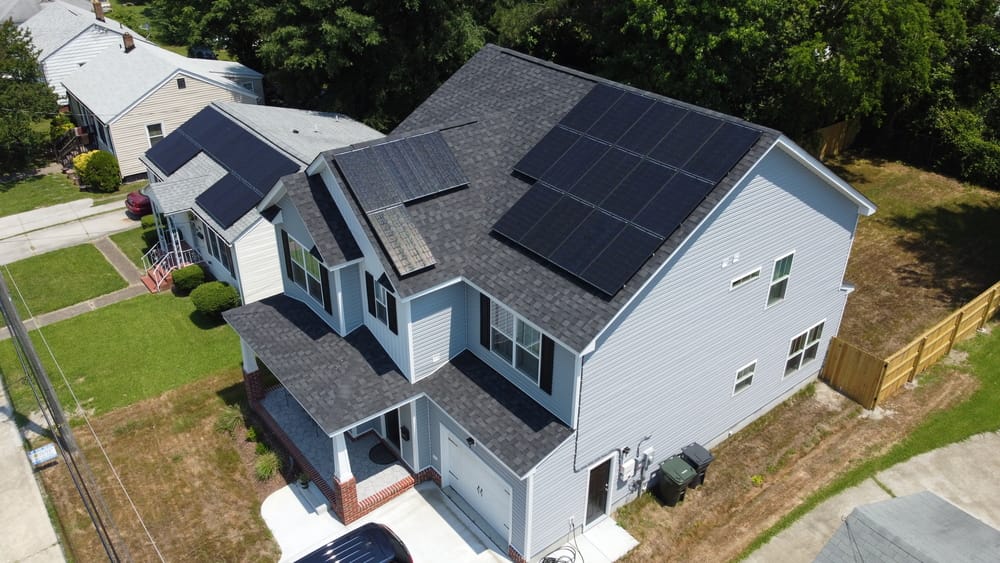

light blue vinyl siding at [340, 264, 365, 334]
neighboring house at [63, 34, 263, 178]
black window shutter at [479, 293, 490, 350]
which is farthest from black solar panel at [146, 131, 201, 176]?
black window shutter at [479, 293, 490, 350]

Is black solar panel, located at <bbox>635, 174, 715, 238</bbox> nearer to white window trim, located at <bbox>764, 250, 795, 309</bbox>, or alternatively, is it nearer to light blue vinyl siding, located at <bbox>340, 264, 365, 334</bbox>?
white window trim, located at <bbox>764, 250, 795, 309</bbox>

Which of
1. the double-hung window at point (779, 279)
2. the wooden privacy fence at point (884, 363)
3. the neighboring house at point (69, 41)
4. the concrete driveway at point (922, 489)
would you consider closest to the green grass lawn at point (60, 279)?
the neighboring house at point (69, 41)

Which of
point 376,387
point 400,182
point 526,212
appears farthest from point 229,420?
point 526,212

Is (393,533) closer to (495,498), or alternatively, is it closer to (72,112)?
(495,498)

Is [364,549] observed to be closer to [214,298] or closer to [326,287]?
[326,287]

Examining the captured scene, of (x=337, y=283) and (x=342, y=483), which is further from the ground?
(x=337, y=283)

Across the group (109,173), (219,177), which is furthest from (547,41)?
(109,173)
